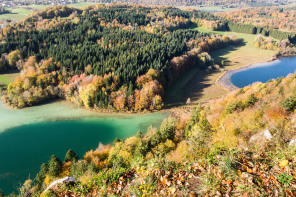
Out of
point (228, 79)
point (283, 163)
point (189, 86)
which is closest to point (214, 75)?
point (228, 79)

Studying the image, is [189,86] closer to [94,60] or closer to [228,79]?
[228,79]

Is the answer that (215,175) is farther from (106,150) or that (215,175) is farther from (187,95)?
(187,95)

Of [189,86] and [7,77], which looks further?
[7,77]

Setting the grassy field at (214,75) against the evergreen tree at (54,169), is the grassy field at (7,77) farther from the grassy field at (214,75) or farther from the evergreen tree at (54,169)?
the grassy field at (214,75)

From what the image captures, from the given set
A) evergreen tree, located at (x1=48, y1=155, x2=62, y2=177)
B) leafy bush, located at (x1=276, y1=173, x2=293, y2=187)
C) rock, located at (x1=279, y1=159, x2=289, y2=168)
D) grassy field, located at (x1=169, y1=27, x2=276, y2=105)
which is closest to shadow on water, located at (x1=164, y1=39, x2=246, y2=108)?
grassy field, located at (x1=169, y1=27, x2=276, y2=105)

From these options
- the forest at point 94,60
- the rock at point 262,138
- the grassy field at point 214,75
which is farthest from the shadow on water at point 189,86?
the rock at point 262,138

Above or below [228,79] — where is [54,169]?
below

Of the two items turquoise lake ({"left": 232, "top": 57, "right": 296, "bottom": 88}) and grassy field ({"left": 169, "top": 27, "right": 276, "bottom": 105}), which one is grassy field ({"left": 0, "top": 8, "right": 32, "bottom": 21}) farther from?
turquoise lake ({"left": 232, "top": 57, "right": 296, "bottom": 88})

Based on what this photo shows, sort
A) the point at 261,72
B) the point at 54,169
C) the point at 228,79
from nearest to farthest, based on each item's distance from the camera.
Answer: the point at 54,169, the point at 228,79, the point at 261,72

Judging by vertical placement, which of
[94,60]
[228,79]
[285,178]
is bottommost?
[228,79]
